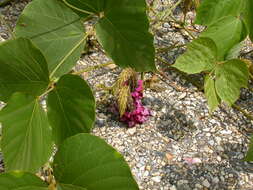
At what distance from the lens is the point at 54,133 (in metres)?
0.81

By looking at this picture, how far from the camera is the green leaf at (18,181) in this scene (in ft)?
2.21

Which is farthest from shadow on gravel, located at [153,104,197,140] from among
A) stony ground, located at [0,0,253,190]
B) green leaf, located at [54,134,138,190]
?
green leaf, located at [54,134,138,190]

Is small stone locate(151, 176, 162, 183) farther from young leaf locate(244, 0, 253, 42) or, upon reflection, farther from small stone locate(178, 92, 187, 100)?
young leaf locate(244, 0, 253, 42)

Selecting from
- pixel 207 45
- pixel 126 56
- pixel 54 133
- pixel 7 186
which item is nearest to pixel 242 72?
pixel 207 45

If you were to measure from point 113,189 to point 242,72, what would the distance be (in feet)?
1.62

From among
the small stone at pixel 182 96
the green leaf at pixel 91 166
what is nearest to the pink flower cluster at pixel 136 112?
the small stone at pixel 182 96

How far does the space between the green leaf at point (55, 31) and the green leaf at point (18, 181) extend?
246 millimetres

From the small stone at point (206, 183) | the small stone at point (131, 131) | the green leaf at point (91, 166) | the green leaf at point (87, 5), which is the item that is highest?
the green leaf at point (87, 5)

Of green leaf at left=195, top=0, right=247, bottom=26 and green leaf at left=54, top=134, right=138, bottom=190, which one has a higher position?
green leaf at left=195, top=0, right=247, bottom=26

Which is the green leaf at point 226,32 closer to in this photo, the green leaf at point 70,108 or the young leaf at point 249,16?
the young leaf at point 249,16

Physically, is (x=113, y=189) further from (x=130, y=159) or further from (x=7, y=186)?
(x=130, y=159)

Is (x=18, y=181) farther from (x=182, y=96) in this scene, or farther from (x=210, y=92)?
(x=182, y=96)

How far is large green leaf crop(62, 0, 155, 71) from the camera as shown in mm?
798

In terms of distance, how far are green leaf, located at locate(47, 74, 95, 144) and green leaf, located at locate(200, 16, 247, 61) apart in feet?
1.18
